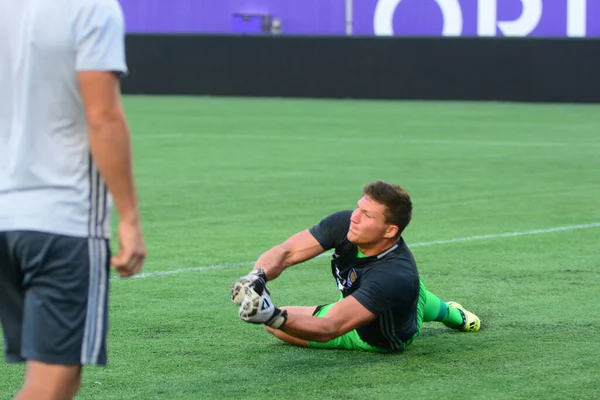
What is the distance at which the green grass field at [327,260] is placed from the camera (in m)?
5.82

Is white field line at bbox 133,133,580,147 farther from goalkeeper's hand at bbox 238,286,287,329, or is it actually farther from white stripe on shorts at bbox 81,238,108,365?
white stripe on shorts at bbox 81,238,108,365

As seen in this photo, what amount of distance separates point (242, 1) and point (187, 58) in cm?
637

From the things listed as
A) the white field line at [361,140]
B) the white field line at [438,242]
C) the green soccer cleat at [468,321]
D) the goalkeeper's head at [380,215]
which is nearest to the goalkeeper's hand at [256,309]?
the goalkeeper's head at [380,215]

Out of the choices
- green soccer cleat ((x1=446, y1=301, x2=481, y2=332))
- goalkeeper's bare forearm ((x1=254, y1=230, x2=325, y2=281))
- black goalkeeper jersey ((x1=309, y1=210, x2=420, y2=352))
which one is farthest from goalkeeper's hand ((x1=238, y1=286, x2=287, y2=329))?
green soccer cleat ((x1=446, y1=301, x2=481, y2=332))

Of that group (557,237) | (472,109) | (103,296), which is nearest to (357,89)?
(472,109)

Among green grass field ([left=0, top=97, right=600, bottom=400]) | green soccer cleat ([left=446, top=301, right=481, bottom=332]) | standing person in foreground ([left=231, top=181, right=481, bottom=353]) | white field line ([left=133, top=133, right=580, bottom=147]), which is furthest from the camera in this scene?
white field line ([left=133, top=133, right=580, bottom=147])

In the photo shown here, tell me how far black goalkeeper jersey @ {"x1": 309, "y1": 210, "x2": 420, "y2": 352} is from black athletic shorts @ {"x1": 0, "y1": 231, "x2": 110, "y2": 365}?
2.49 meters

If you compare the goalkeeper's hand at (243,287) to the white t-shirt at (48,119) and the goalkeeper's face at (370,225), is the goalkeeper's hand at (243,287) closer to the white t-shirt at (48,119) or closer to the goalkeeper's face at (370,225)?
the goalkeeper's face at (370,225)

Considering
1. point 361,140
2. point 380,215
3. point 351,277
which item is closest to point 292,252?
point 351,277

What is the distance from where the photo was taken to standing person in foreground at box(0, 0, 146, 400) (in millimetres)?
3586

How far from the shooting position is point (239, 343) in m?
6.57

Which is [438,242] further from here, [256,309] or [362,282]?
[256,309]

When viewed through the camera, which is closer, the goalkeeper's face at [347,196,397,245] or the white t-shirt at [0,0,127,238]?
the white t-shirt at [0,0,127,238]

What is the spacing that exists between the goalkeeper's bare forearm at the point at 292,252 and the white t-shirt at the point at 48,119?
2791mm
